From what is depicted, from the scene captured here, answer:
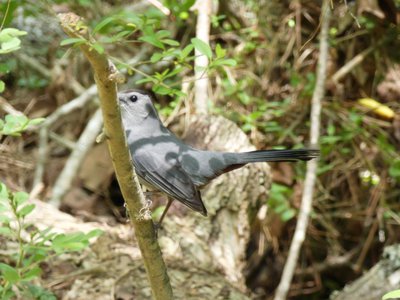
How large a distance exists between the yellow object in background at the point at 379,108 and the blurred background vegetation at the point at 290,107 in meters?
0.01

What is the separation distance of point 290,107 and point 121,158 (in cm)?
343

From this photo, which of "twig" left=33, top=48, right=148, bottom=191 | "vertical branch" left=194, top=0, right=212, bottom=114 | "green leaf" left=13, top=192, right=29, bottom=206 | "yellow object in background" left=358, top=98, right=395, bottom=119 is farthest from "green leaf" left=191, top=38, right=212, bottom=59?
"yellow object in background" left=358, top=98, right=395, bottom=119

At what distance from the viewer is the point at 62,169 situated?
564 cm

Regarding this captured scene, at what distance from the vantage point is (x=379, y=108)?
5383 millimetres

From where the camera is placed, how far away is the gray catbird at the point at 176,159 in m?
3.23

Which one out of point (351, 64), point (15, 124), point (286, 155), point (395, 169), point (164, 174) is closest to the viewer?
point (15, 124)

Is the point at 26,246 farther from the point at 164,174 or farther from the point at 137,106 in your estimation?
the point at 137,106

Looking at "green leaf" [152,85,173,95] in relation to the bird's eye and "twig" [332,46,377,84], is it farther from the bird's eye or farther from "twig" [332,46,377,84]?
"twig" [332,46,377,84]

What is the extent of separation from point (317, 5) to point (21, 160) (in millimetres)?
2873

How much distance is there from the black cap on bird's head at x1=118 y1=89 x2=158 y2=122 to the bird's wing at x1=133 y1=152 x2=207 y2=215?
1.15ft

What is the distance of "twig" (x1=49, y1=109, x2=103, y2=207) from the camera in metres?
5.15

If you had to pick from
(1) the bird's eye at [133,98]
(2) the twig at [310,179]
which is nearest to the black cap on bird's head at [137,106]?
(1) the bird's eye at [133,98]

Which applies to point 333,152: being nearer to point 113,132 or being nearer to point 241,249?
point 241,249

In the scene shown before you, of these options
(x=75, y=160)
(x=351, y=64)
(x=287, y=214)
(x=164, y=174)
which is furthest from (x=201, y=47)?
A: (x=351, y=64)
